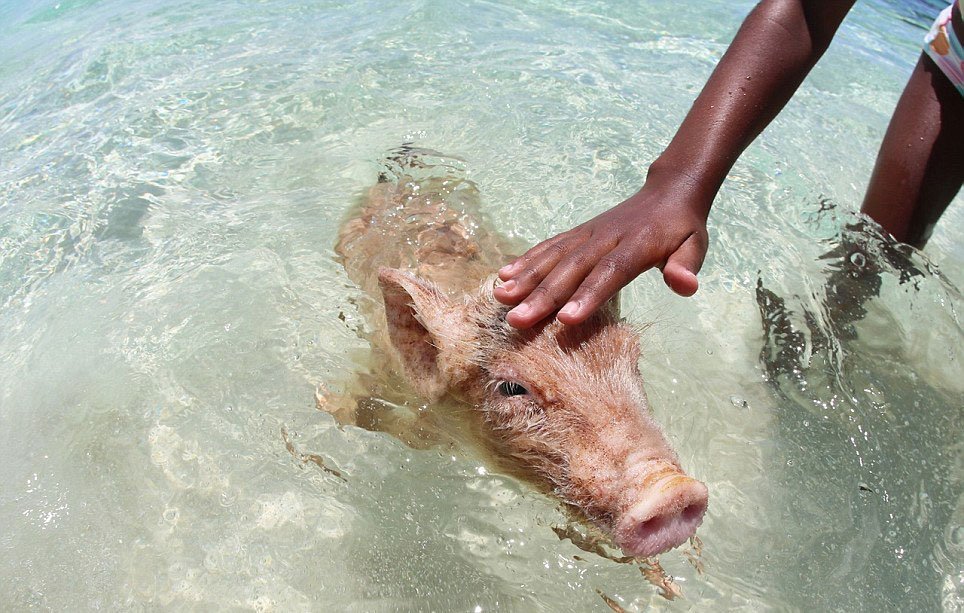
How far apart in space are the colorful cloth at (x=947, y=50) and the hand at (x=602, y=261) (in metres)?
2.35

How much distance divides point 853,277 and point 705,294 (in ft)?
3.01

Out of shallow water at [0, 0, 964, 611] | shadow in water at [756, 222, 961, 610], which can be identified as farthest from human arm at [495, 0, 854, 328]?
shadow in water at [756, 222, 961, 610]

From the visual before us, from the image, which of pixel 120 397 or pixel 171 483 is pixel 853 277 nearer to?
pixel 171 483

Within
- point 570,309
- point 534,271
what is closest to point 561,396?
point 570,309

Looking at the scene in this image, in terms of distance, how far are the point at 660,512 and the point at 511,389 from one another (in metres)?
0.81

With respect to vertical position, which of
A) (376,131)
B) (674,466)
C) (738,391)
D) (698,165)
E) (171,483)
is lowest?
(738,391)

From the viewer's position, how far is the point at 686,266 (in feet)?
7.98

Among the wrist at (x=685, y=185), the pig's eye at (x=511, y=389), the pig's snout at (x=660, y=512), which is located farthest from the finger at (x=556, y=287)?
the pig's snout at (x=660, y=512)

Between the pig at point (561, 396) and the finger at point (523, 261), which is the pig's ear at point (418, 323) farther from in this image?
the finger at point (523, 261)

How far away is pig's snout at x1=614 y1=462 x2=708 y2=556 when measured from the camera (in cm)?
199

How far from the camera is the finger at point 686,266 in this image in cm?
233

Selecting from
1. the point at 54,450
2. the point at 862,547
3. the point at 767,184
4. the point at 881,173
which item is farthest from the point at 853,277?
the point at 54,450

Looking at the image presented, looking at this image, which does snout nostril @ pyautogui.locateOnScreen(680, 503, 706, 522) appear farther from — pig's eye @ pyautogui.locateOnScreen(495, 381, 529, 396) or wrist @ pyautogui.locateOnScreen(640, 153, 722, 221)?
wrist @ pyautogui.locateOnScreen(640, 153, 722, 221)

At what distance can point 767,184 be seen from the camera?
553 cm
